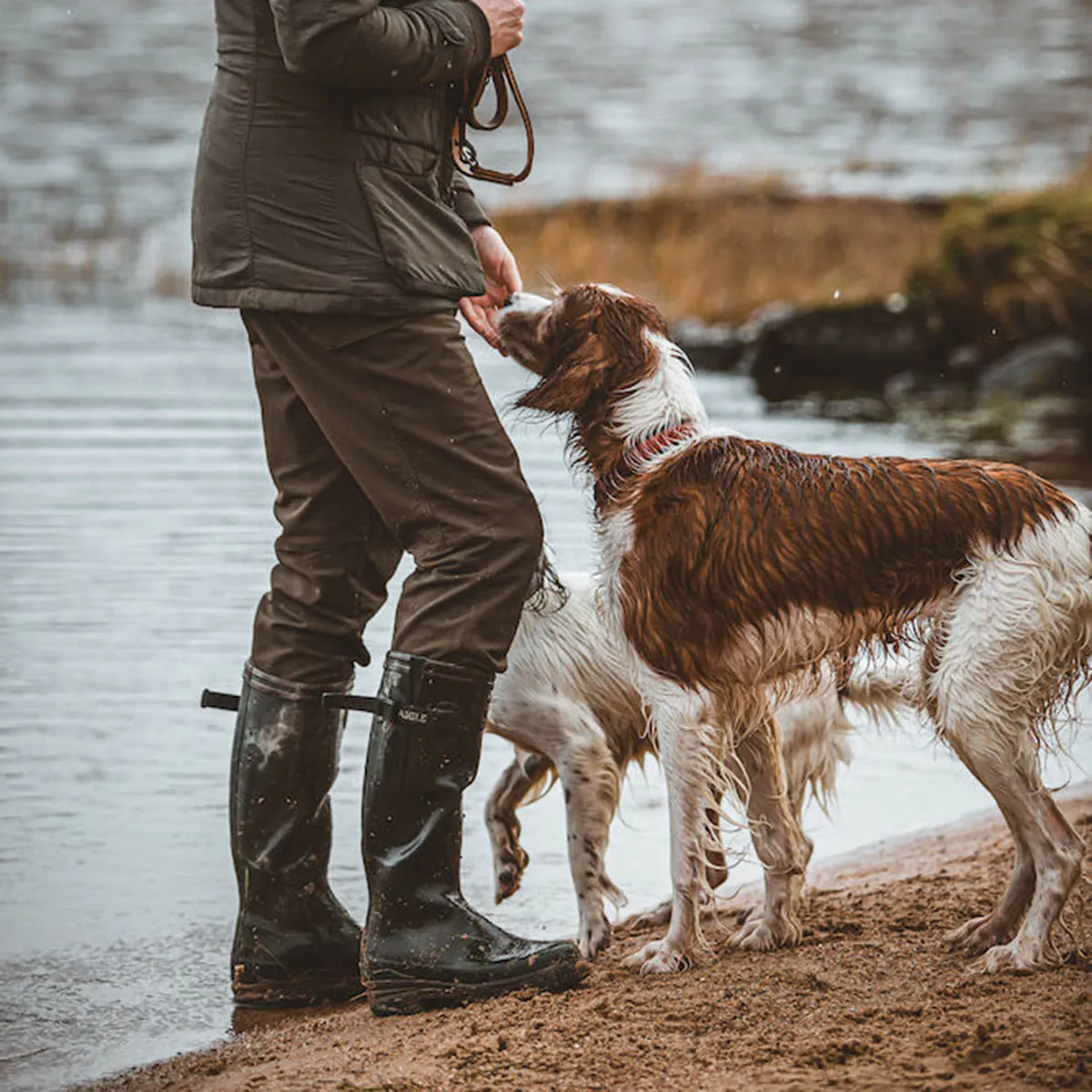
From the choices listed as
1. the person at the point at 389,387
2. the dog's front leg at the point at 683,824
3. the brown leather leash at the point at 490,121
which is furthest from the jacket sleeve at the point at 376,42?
the dog's front leg at the point at 683,824

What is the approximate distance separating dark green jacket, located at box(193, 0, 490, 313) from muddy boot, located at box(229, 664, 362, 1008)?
92 cm

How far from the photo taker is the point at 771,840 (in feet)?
14.4

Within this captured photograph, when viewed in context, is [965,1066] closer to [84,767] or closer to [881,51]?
[84,767]

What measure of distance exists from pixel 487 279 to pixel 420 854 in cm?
134

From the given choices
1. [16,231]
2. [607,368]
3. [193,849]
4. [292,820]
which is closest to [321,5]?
[607,368]

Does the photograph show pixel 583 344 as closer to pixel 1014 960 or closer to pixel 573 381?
pixel 573 381

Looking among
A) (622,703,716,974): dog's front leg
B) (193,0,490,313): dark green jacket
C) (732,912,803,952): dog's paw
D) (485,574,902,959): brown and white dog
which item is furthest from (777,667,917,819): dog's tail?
(193,0,490,313): dark green jacket

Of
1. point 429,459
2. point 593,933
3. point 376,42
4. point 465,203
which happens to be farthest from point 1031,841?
point 376,42

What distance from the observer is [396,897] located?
3.83m

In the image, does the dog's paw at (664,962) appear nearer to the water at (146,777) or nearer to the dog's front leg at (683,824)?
the dog's front leg at (683,824)

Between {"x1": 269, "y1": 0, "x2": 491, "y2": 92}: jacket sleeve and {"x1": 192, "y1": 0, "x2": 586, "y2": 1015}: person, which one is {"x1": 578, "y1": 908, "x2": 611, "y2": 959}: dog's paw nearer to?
{"x1": 192, "y1": 0, "x2": 586, "y2": 1015}: person

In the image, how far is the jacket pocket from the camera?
3.68m

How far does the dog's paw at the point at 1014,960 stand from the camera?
3.81m

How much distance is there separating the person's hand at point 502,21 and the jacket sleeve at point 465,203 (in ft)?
1.27
